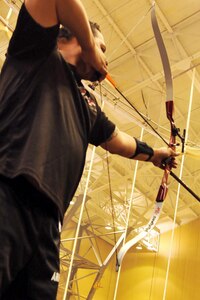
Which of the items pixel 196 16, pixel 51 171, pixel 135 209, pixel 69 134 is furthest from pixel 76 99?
pixel 135 209

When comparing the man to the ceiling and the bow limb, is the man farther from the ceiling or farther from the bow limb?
the ceiling

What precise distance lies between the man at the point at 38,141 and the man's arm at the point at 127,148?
0.94 ft

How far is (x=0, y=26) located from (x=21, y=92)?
2851 mm

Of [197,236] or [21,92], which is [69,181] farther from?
[197,236]

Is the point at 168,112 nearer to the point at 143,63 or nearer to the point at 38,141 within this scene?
the point at 38,141

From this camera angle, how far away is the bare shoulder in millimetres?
890

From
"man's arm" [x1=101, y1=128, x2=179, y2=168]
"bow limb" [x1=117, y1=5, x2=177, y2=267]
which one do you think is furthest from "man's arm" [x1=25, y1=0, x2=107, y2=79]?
"bow limb" [x1=117, y1=5, x2=177, y2=267]

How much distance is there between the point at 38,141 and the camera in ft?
2.88

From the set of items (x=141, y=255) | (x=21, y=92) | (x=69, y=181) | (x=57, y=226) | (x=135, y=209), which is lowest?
(x=57, y=226)

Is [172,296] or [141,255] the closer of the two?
[172,296]

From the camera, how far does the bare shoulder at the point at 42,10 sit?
890 millimetres

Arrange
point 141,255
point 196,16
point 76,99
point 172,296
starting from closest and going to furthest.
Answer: point 76,99 < point 196,16 < point 172,296 < point 141,255

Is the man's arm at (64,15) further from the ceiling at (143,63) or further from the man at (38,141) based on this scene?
the ceiling at (143,63)

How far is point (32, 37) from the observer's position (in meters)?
0.92
